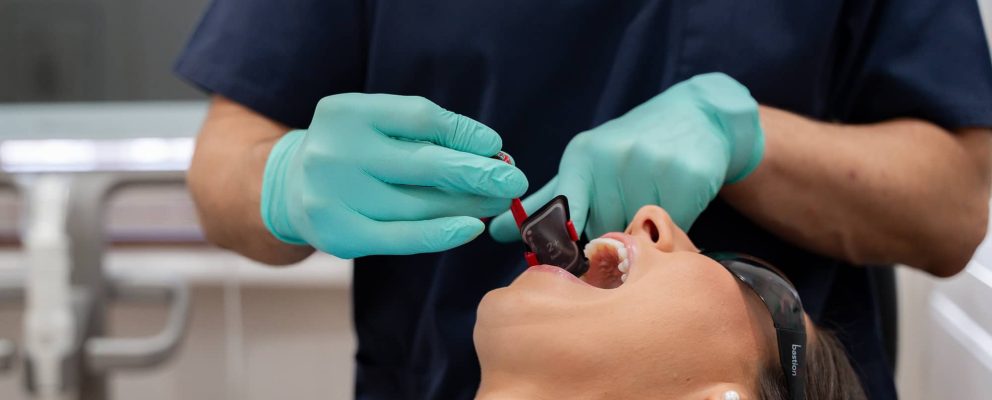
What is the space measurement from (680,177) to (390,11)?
393mm

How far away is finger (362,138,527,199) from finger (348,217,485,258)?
3 centimetres

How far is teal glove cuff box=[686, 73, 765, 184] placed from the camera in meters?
0.96

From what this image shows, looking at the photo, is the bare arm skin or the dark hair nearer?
the dark hair

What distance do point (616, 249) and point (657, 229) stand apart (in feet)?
0.14

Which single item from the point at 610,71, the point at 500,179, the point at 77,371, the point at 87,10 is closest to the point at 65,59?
the point at 87,10

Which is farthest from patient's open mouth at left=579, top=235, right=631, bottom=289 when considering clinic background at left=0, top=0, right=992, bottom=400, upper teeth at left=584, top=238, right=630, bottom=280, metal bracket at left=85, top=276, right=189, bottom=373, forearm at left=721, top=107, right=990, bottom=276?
clinic background at left=0, top=0, right=992, bottom=400

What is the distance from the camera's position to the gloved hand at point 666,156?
0.94 meters

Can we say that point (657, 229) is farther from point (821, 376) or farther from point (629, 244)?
point (821, 376)

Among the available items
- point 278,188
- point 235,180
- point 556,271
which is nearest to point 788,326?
point 556,271

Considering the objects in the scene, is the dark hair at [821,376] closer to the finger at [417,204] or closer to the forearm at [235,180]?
the finger at [417,204]

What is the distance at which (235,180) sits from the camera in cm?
103

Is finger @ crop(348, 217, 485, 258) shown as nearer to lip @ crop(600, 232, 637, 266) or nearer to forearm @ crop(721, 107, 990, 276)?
lip @ crop(600, 232, 637, 266)

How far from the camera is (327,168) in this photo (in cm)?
83

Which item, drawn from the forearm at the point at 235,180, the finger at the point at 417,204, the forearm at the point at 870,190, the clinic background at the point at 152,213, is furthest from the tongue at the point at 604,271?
the clinic background at the point at 152,213
